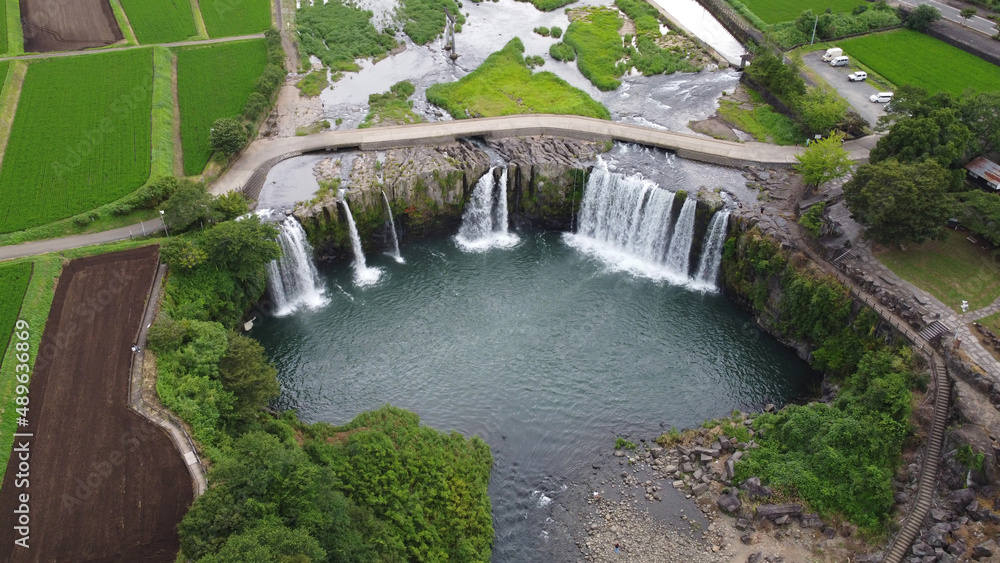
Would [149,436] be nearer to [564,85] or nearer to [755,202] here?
[755,202]

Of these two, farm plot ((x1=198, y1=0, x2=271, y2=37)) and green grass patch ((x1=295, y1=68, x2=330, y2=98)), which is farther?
farm plot ((x1=198, y1=0, x2=271, y2=37))

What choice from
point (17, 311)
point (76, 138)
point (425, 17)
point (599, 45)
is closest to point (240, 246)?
point (17, 311)

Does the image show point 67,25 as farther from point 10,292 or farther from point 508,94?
point 508,94

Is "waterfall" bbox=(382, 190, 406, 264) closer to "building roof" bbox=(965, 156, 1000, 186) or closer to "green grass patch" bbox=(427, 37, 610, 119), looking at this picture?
"green grass patch" bbox=(427, 37, 610, 119)

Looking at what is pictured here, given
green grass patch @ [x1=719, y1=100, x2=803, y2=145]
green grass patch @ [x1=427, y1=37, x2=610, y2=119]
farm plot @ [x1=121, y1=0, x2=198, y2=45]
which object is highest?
farm plot @ [x1=121, y1=0, x2=198, y2=45]

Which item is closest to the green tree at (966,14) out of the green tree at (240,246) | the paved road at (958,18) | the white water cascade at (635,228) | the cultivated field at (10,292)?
the paved road at (958,18)

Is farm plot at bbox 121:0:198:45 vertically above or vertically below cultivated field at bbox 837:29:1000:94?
above

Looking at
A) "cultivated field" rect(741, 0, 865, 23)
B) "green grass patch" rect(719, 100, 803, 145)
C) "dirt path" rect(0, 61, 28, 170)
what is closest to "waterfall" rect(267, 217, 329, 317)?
"dirt path" rect(0, 61, 28, 170)
